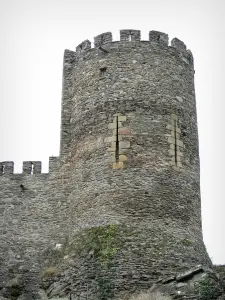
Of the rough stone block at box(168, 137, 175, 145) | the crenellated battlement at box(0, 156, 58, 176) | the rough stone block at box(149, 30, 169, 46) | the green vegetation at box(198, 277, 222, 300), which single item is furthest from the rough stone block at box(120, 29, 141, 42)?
Result: the green vegetation at box(198, 277, 222, 300)

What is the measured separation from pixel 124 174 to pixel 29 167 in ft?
Result: 14.5

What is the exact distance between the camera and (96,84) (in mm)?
21391

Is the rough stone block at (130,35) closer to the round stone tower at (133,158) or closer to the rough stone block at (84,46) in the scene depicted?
the round stone tower at (133,158)

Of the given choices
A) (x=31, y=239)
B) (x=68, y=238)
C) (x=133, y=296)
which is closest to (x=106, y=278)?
(x=133, y=296)

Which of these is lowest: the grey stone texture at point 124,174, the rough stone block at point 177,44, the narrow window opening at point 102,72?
the grey stone texture at point 124,174

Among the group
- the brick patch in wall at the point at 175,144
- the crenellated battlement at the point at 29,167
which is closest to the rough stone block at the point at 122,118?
the brick patch in wall at the point at 175,144

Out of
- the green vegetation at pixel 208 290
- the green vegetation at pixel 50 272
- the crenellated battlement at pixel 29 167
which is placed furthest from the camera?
the crenellated battlement at pixel 29 167

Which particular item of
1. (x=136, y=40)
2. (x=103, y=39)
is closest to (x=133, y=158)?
(x=136, y=40)

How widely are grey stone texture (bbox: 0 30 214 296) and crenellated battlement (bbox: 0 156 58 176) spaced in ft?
0.12

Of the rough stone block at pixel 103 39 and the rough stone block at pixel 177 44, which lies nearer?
the rough stone block at pixel 103 39

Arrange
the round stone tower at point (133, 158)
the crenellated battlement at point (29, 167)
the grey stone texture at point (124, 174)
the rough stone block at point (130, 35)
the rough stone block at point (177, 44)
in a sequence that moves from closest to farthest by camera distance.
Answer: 1. the round stone tower at point (133, 158)
2. the grey stone texture at point (124, 174)
3. the rough stone block at point (130, 35)
4. the rough stone block at point (177, 44)
5. the crenellated battlement at point (29, 167)

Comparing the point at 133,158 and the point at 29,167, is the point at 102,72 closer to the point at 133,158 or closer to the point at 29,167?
the point at 133,158

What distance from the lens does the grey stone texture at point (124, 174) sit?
62.8 ft

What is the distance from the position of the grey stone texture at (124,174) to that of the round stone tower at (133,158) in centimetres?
3
